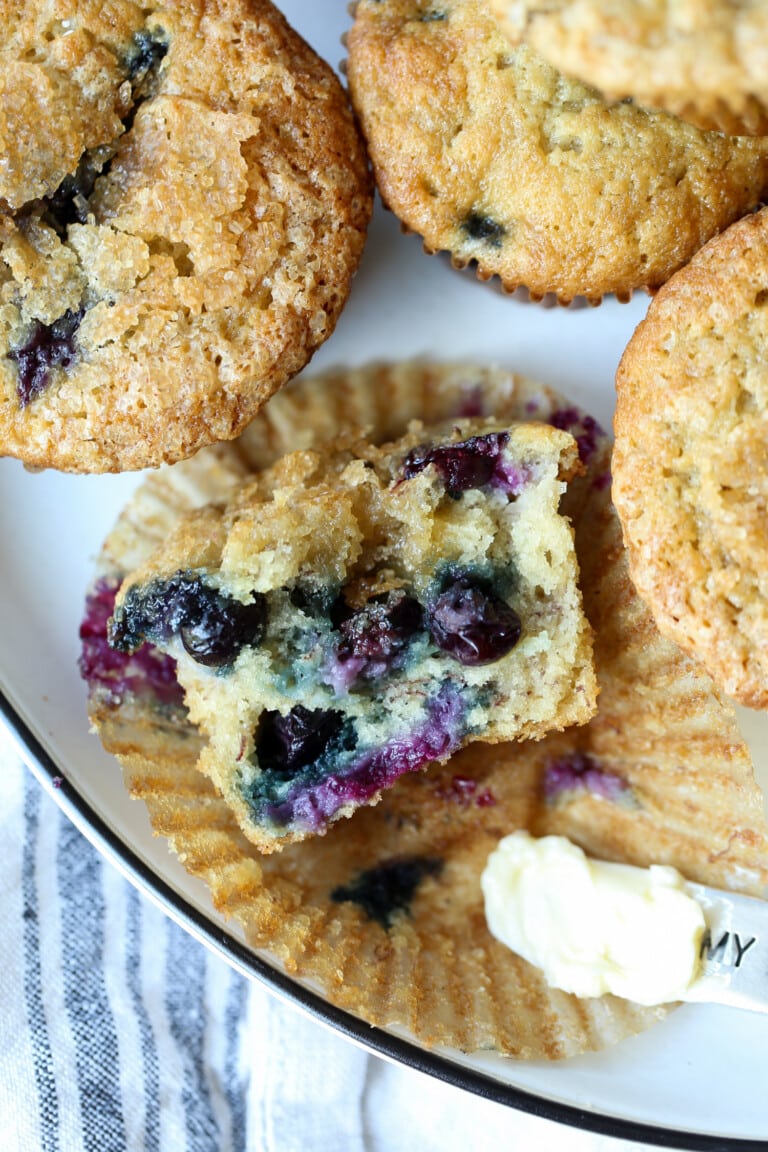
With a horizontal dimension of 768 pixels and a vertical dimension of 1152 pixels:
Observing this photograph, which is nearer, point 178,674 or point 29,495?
point 178,674

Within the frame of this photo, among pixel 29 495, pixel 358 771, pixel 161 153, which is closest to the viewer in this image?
pixel 161 153

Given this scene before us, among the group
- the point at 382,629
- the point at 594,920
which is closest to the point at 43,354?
the point at 382,629

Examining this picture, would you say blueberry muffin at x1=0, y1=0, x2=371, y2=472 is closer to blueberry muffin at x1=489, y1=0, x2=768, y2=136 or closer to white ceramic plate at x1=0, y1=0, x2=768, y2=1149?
white ceramic plate at x1=0, y1=0, x2=768, y2=1149

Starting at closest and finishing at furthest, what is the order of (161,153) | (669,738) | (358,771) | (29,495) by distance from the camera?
(161,153) → (358,771) → (669,738) → (29,495)

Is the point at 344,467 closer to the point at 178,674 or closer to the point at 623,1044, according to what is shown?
the point at 178,674

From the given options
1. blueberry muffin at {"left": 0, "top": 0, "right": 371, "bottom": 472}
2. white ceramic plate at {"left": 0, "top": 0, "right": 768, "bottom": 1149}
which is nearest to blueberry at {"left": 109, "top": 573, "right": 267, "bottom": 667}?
blueberry muffin at {"left": 0, "top": 0, "right": 371, "bottom": 472}

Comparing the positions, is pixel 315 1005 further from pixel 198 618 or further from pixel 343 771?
pixel 198 618

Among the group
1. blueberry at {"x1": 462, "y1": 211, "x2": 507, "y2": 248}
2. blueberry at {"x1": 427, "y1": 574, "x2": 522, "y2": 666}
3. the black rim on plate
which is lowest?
the black rim on plate

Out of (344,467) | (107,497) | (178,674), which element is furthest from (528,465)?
(107,497)
